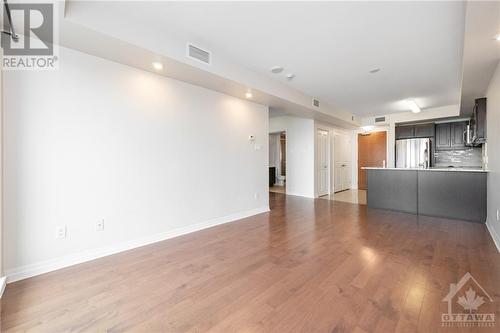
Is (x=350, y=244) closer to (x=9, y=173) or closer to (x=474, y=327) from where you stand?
(x=474, y=327)

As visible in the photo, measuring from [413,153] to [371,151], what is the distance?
4.60 feet

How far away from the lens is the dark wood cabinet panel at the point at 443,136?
22.1 ft

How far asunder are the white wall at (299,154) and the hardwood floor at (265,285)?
11.1ft

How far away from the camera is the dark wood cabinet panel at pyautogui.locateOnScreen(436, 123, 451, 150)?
22.1 feet

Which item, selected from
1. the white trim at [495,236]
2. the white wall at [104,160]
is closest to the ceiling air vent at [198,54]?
the white wall at [104,160]

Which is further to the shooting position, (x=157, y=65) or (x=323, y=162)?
(x=323, y=162)

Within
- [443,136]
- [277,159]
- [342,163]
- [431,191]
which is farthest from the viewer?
[277,159]

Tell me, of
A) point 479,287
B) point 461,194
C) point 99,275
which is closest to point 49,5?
point 99,275

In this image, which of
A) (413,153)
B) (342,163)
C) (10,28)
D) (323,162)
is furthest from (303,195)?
(10,28)

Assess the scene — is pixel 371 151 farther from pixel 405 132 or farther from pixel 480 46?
pixel 480 46

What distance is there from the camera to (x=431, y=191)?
465 cm

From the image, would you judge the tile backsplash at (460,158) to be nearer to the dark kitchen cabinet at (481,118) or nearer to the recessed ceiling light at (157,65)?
the dark kitchen cabinet at (481,118)

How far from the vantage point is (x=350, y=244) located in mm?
3051

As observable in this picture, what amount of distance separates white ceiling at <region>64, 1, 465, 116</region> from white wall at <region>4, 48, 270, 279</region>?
2.58 feet
